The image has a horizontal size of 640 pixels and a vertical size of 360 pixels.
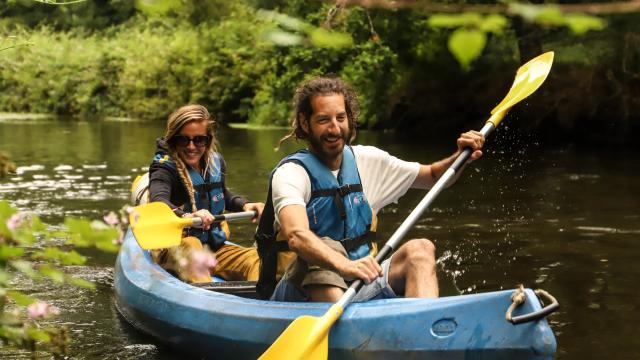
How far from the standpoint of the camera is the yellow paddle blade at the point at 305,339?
2934 millimetres

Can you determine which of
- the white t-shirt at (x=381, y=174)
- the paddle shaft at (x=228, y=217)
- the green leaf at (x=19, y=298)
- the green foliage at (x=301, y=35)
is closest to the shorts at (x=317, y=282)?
the white t-shirt at (x=381, y=174)

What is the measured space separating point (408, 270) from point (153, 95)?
20608mm

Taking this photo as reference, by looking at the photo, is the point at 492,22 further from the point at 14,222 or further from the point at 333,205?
the point at 333,205

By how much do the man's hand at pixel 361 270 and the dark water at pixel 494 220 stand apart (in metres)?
1.23

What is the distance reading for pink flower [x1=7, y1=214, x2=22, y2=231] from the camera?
1604 mm

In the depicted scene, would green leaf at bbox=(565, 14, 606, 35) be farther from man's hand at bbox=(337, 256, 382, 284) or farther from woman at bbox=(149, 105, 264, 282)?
woman at bbox=(149, 105, 264, 282)

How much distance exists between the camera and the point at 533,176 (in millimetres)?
9773

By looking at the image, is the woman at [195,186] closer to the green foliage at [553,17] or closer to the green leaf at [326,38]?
the green leaf at [326,38]

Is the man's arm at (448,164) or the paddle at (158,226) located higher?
the man's arm at (448,164)

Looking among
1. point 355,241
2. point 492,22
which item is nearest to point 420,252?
point 355,241

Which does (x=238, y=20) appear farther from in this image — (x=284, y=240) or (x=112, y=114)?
(x=284, y=240)

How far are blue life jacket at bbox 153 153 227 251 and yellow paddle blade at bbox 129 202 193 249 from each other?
15.5 inches

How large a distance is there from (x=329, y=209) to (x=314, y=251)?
0.26 m

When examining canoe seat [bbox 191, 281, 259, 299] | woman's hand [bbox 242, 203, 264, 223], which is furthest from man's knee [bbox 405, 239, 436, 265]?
woman's hand [bbox 242, 203, 264, 223]
